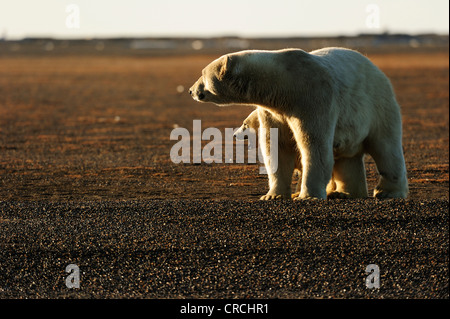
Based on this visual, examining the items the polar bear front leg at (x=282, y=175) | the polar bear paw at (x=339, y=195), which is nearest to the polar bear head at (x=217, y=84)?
the polar bear front leg at (x=282, y=175)

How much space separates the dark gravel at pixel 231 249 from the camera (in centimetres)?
646

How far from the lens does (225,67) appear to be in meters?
8.41

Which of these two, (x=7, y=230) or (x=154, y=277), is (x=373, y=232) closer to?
(x=154, y=277)

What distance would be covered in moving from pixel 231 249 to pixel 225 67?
214 centimetres

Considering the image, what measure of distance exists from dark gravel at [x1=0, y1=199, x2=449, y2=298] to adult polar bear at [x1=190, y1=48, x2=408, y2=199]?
24.1 inches

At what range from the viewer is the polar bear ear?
839 centimetres

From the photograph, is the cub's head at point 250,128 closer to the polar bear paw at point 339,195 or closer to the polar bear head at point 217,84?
the polar bear head at point 217,84
